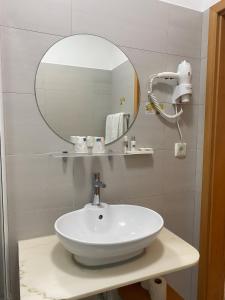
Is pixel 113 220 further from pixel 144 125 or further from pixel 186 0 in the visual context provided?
pixel 186 0

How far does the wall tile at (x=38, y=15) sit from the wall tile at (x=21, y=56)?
0.11 ft

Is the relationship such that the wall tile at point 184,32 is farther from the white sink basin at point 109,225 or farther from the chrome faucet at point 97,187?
the white sink basin at point 109,225

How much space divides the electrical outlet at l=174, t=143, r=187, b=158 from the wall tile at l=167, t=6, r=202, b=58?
0.57 m

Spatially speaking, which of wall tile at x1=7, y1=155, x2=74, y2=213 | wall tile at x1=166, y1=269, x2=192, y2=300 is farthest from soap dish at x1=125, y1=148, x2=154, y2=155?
wall tile at x1=166, y1=269, x2=192, y2=300

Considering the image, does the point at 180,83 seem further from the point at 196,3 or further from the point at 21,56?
the point at 21,56

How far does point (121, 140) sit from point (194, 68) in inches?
27.3

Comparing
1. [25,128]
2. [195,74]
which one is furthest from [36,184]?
[195,74]

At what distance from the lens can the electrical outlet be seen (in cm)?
151

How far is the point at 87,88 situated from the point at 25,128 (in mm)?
382

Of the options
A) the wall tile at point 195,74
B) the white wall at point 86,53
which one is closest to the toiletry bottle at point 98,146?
the white wall at point 86,53

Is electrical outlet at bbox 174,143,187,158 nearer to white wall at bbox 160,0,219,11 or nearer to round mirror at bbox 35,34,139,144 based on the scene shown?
round mirror at bbox 35,34,139,144

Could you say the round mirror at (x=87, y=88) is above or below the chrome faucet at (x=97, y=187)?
above

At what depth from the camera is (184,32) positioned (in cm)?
147

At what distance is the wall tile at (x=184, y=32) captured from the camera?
143 cm
